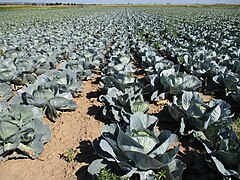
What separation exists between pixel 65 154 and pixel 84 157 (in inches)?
10.3

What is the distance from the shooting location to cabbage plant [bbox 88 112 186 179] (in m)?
2.54

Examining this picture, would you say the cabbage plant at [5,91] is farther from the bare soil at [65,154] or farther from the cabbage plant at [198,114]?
the cabbage plant at [198,114]

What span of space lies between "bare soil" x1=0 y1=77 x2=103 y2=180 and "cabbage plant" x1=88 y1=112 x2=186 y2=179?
15.9 inches

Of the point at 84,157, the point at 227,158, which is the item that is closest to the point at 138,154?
the point at 227,158

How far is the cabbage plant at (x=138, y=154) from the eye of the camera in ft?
8.32

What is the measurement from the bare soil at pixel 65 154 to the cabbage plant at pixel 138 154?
40cm

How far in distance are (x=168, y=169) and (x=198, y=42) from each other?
8.37 metres

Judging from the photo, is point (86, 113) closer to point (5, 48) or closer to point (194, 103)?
point (194, 103)

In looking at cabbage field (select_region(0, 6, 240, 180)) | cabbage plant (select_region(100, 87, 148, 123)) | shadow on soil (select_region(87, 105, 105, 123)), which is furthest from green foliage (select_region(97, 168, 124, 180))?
shadow on soil (select_region(87, 105, 105, 123))

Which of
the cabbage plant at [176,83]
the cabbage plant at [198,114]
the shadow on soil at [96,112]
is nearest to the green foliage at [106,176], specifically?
the cabbage plant at [198,114]

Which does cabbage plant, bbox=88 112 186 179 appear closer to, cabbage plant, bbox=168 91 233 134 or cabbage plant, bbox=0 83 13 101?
cabbage plant, bbox=168 91 233 134

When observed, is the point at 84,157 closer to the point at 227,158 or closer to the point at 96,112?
the point at 96,112

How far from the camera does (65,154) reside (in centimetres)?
340

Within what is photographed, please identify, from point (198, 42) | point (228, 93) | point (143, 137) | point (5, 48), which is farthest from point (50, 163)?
point (198, 42)
